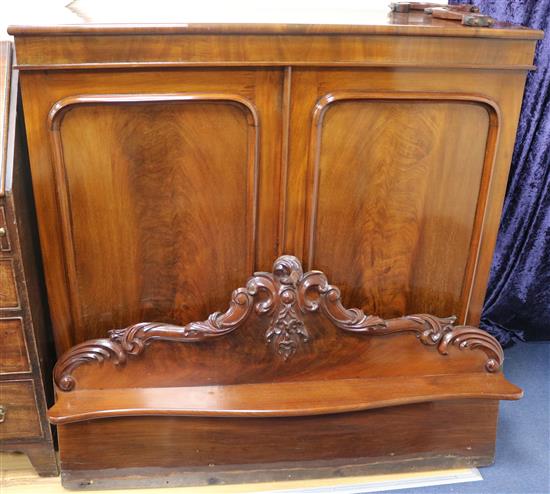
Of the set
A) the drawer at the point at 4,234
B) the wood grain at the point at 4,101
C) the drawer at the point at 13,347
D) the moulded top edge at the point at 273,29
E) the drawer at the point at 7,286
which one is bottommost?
the drawer at the point at 13,347

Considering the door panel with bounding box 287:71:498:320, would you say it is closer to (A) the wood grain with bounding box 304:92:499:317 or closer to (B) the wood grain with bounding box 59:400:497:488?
(A) the wood grain with bounding box 304:92:499:317

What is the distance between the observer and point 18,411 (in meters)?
1.52

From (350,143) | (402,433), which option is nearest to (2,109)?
(350,143)

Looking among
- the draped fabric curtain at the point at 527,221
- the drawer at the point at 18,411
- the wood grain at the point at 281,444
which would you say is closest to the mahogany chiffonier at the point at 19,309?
the drawer at the point at 18,411

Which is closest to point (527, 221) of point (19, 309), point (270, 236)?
point (270, 236)

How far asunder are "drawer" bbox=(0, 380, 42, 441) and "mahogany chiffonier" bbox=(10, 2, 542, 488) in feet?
0.28

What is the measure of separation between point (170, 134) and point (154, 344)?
1.52 ft

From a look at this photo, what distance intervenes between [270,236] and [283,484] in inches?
23.3

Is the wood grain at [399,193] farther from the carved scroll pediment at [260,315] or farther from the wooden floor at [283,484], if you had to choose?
the wooden floor at [283,484]

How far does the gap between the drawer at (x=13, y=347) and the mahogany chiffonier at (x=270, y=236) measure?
8 cm

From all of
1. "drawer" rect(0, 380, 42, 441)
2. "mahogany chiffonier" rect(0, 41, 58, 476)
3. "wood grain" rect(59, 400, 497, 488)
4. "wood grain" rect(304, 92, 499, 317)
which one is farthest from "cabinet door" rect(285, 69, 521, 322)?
"drawer" rect(0, 380, 42, 441)

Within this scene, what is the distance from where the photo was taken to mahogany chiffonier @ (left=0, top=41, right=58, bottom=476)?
1345 mm

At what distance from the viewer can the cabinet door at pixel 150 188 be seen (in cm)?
135

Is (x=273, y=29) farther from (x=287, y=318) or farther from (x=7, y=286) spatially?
(x=7, y=286)
